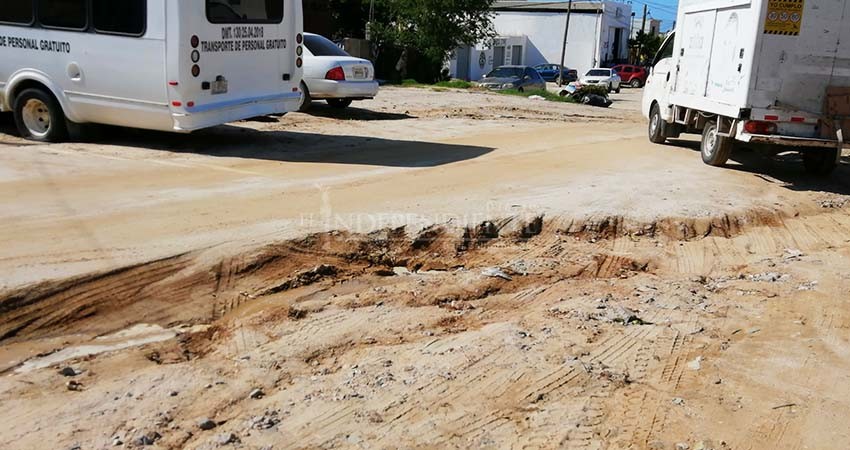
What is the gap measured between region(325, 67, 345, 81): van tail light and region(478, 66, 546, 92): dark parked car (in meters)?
A: 15.5

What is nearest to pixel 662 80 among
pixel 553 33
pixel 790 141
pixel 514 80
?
pixel 790 141

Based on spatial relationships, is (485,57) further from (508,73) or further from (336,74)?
(336,74)

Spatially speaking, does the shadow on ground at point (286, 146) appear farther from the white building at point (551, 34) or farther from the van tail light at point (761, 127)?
the white building at point (551, 34)

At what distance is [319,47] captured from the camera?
56.1 feet

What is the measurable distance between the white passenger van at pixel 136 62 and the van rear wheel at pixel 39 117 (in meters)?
0.01

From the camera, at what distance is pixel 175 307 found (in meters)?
5.85

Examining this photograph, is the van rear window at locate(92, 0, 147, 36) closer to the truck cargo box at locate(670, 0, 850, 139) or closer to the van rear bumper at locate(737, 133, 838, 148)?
the truck cargo box at locate(670, 0, 850, 139)

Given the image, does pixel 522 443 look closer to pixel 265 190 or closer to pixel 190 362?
pixel 190 362

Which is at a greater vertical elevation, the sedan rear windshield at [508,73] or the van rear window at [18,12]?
the van rear window at [18,12]

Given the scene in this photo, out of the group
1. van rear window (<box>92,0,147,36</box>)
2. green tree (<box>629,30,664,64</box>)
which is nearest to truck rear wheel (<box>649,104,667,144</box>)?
van rear window (<box>92,0,147,36</box>)

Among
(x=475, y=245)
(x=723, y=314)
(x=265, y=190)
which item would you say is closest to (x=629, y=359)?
(x=723, y=314)

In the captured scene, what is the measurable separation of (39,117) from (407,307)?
8.04 metres

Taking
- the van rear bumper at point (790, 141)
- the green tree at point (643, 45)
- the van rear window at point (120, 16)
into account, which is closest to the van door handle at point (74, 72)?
the van rear window at point (120, 16)

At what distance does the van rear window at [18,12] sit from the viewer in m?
11.3
